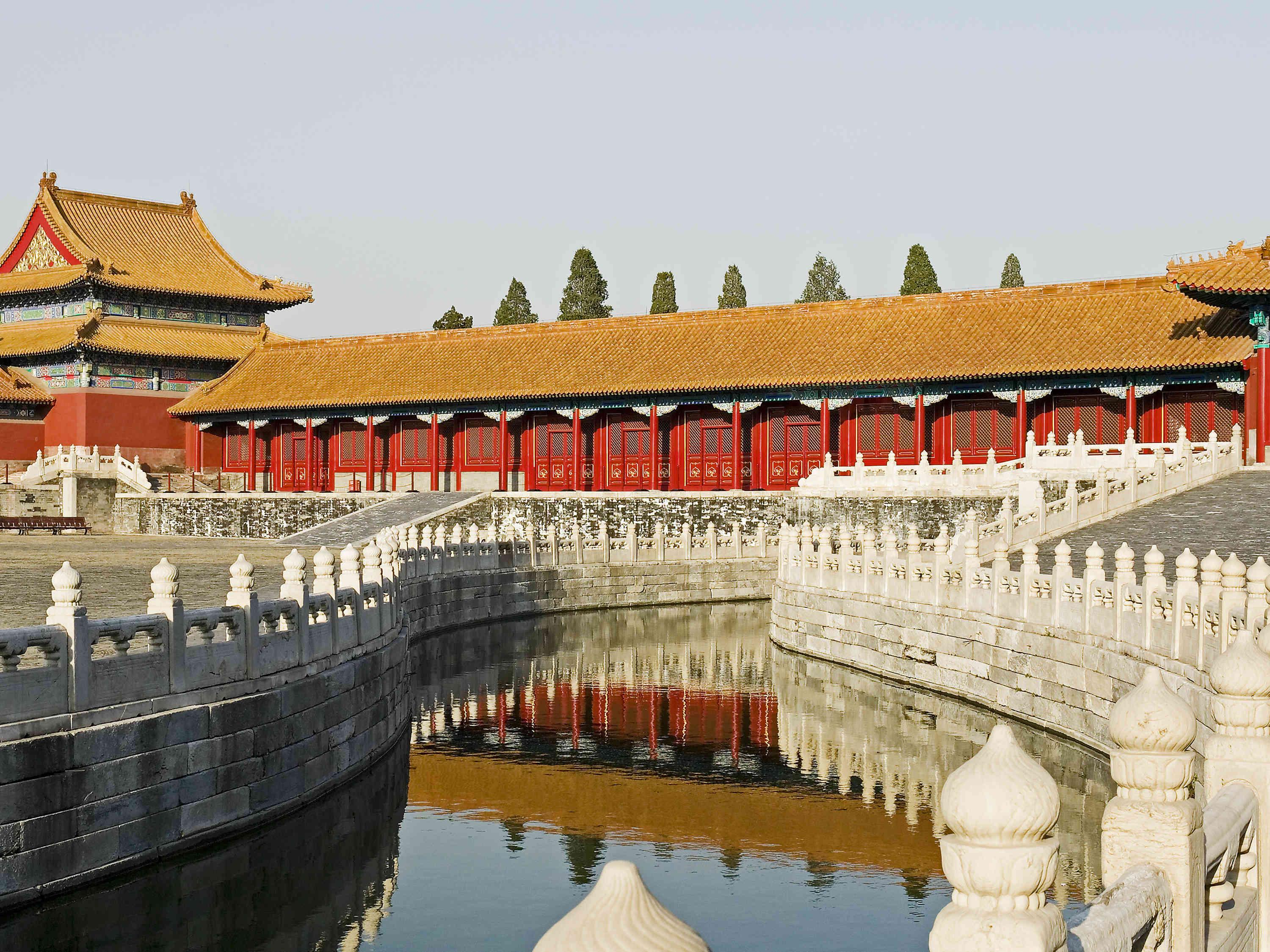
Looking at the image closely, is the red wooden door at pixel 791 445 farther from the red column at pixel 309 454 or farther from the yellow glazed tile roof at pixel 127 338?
the yellow glazed tile roof at pixel 127 338

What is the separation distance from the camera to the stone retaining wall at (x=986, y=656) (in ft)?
53.3

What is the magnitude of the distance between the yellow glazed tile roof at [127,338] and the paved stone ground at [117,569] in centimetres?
1026

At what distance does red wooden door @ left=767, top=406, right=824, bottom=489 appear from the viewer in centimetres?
4178

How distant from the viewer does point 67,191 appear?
179 ft

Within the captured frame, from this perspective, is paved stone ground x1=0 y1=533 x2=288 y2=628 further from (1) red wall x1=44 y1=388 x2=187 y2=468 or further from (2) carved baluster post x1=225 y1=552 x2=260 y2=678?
(1) red wall x1=44 y1=388 x2=187 y2=468

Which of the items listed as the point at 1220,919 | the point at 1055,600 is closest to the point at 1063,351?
the point at 1055,600

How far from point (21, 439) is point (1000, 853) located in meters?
51.4

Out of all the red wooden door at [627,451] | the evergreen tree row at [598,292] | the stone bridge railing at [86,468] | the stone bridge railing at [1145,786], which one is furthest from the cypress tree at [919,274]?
the stone bridge railing at [1145,786]

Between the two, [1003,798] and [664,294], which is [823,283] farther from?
[1003,798]

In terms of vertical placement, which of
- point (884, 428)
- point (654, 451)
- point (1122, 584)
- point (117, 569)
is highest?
point (884, 428)

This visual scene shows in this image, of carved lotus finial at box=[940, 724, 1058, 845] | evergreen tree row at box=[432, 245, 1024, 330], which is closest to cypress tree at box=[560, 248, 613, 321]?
evergreen tree row at box=[432, 245, 1024, 330]

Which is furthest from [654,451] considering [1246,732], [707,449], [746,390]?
[1246,732]

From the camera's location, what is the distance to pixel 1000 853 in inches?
165

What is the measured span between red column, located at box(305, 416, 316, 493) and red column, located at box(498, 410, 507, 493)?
682 centimetres
